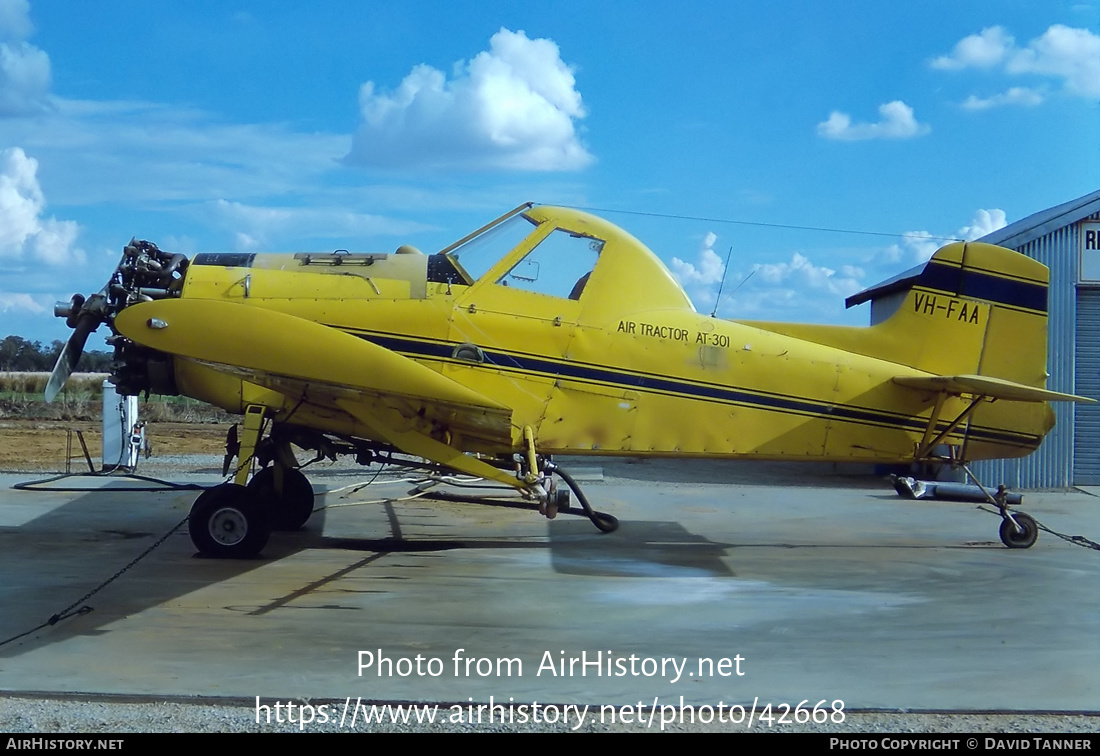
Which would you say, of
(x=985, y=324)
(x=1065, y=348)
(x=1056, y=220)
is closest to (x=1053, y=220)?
(x=1056, y=220)

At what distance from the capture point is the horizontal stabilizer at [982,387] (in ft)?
31.2

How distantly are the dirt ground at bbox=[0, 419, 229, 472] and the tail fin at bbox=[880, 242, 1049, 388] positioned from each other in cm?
1379

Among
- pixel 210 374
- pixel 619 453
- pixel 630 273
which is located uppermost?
pixel 630 273

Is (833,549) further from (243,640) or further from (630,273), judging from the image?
(243,640)

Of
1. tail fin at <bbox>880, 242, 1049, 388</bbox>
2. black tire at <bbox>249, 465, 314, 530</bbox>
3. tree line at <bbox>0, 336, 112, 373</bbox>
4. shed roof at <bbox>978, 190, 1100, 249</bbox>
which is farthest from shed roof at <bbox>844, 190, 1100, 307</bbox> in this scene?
tree line at <bbox>0, 336, 112, 373</bbox>

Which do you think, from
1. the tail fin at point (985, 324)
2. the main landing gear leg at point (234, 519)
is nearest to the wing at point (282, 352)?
the main landing gear leg at point (234, 519)

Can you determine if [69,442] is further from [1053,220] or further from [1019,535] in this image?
[1053,220]

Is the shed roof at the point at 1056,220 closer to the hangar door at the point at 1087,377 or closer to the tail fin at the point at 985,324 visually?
the hangar door at the point at 1087,377

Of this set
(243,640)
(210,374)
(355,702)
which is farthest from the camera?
(210,374)

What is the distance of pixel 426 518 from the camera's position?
482 inches

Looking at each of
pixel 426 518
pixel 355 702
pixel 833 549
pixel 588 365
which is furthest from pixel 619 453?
pixel 355 702

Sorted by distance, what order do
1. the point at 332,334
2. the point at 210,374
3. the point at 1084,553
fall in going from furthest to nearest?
the point at 1084,553 < the point at 210,374 < the point at 332,334

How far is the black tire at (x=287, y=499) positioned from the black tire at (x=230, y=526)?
1656 millimetres

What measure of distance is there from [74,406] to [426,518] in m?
31.8
